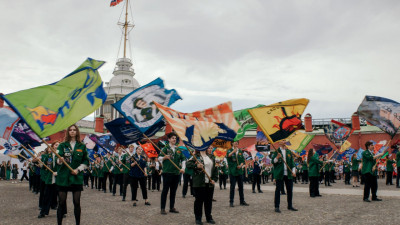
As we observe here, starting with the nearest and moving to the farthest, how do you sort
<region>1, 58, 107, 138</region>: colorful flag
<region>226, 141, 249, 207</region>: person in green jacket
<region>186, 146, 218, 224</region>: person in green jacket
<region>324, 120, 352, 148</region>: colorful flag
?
<region>1, 58, 107, 138</region>: colorful flag → <region>186, 146, 218, 224</region>: person in green jacket → <region>226, 141, 249, 207</region>: person in green jacket → <region>324, 120, 352, 148</region>: colorful flag

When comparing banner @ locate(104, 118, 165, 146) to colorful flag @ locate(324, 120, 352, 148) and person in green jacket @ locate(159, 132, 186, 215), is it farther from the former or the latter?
colorful flag @ locate(324, 120, 352, 148)

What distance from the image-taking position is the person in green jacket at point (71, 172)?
A: 6.27 m

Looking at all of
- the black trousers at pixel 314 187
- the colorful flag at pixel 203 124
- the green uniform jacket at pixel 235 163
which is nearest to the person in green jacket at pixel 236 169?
the green uniform jacket at pixel 235 163

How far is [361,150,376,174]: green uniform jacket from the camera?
11.3 meters

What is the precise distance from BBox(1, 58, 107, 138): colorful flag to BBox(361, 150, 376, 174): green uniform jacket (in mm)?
9603

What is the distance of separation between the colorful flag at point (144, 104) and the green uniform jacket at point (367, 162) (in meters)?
7.50

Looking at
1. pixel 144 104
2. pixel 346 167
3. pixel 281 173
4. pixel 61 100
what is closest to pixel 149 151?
pixel 144 104

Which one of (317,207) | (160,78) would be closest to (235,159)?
(317,207)

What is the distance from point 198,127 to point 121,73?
53.7 metres

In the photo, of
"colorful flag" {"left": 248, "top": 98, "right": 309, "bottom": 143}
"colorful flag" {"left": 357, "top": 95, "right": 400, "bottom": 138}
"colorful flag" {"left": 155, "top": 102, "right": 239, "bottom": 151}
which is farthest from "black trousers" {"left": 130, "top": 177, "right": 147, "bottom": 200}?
"colorful flag" {"left": 357, "top": 95, "right": 400, "bottom": 138}

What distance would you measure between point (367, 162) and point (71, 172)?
10204 mm

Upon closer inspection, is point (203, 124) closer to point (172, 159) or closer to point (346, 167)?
Result: point (172, 159)

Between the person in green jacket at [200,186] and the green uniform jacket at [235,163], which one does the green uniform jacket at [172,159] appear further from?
the green uniform jacket at [235,163]

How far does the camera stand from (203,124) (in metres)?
7.75
